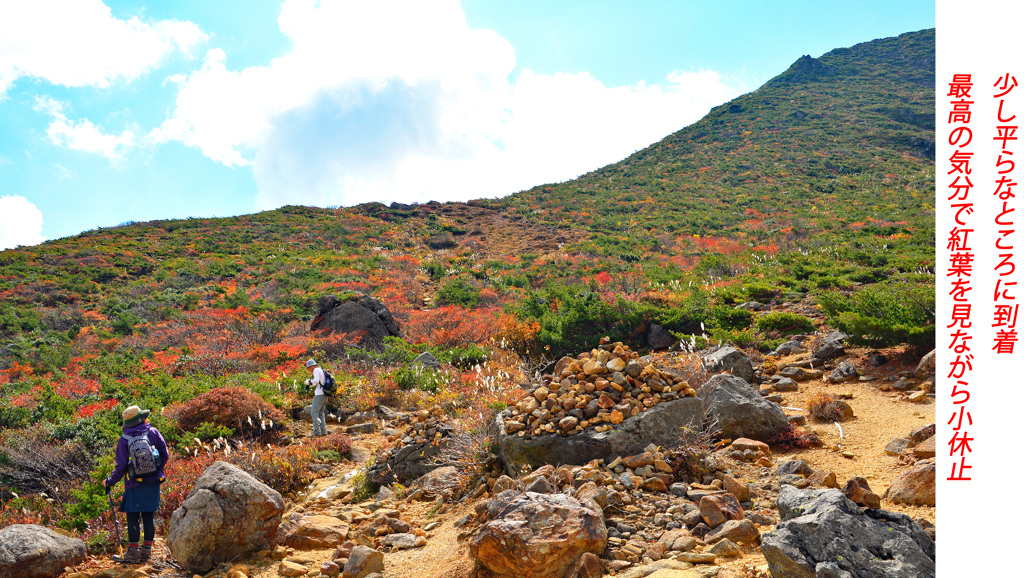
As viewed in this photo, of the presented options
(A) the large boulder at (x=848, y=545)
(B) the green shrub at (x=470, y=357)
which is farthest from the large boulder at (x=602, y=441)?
(B) the green shrub at (x=470, y=357)

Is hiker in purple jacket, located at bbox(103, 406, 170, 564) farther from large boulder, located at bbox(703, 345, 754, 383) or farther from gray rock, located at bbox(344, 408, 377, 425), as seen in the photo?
large boulder, located at bbox(703, 345, 754, 383)

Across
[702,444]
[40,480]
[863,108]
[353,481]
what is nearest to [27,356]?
[40,480]

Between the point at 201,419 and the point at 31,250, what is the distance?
32.2 m

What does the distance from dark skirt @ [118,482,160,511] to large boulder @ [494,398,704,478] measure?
3478mm

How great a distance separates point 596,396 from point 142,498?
4.64 metres

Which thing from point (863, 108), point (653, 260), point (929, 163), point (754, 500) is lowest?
point (754, 500)

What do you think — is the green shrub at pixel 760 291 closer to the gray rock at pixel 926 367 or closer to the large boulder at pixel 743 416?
the gray rock at pixel 926 367

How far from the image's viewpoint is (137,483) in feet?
16.5

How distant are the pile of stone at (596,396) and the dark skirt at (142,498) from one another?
357cm

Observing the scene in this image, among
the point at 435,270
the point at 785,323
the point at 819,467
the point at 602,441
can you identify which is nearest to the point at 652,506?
the point at 602,441

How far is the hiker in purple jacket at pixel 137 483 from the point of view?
480cm

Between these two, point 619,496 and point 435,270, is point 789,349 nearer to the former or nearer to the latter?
point 619,496

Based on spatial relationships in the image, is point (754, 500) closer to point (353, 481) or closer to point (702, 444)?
point (702, 444)

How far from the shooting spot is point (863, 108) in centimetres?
6069
